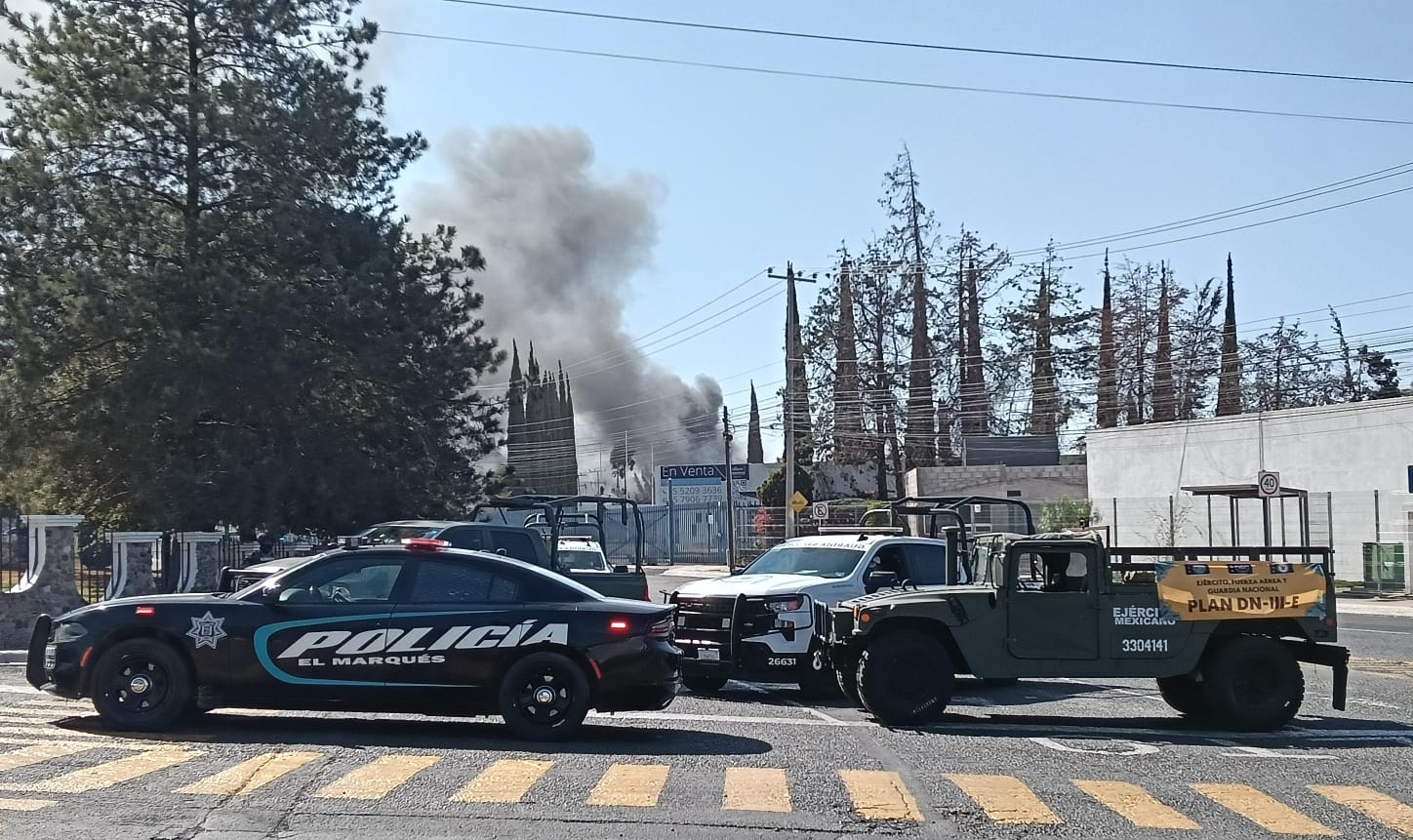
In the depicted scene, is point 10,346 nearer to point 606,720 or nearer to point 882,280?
point 606,720

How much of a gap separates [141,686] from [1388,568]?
2961cm

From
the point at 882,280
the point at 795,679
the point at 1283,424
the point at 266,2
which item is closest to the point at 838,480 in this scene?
the point at 882,280

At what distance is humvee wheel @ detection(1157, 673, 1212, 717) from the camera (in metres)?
11.9

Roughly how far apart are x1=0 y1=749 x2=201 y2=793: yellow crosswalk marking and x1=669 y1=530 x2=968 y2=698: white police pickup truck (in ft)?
18.0

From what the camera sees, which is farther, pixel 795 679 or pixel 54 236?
pixel 54 236

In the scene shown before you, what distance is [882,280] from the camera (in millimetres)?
59562

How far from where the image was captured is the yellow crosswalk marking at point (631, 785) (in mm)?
7879

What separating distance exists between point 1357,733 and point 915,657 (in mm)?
3665

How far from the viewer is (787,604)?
1312cm

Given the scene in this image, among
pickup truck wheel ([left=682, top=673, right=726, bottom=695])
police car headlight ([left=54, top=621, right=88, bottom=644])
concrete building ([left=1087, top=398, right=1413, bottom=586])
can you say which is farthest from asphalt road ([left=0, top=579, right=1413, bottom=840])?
concrete building ([left=1087, top=398, right=1413, bottom=586])

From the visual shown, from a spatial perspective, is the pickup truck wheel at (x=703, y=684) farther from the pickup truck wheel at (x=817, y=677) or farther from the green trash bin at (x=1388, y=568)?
the green trash bin at (x=1388, y=568)

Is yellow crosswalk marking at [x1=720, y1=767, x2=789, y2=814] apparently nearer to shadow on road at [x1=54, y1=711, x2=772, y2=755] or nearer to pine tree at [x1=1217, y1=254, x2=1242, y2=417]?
shadow on road at [x1=54, y1=711, x2=772, y2=755]

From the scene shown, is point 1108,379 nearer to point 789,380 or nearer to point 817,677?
point 789,380

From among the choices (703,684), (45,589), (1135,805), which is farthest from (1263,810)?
(45,589)
